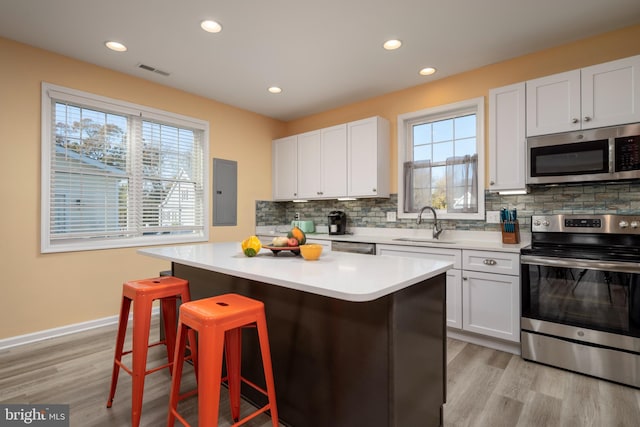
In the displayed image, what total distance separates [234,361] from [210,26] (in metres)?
2.43

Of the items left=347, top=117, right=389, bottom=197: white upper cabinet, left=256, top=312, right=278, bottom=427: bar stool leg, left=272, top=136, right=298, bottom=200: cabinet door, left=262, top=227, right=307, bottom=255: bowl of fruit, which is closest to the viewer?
left=256, top=312, right=278, bottom=427: bar stool leg

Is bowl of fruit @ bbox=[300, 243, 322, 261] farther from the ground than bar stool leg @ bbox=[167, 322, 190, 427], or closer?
farther from the ground

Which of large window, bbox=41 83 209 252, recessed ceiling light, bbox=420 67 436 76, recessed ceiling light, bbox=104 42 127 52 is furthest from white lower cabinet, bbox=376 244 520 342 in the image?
recessed ceiling light, bbox=104 42 127 52

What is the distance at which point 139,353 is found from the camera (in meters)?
1.67

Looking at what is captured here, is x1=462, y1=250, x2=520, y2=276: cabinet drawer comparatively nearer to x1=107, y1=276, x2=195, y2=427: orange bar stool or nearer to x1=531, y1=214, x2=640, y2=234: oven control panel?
x1=531, y1=214, x2=640, y2=234: oven control panel

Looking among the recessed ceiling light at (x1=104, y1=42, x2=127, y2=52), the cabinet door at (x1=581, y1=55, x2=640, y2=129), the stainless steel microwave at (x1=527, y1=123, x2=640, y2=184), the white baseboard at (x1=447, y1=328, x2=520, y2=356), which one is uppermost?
the recessed ceiling light at (x1=104, y1=42, x2=127, y2=52)

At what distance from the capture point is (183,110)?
3.91 metres

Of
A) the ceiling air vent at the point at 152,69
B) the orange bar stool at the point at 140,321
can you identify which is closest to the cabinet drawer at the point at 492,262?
the orange bar stool at the point at 140,321

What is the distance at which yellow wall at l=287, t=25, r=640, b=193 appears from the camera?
263cm

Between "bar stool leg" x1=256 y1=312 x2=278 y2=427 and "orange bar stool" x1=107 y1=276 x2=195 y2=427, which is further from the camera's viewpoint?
"orange bar stool" x1=107 y1=276 x2=195 y2=427

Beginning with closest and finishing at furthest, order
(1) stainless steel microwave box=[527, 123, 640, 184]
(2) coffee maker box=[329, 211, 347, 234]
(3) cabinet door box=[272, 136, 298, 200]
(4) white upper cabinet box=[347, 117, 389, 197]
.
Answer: (1) stainless steel microwave box=[527, 123, 640, 184], (4) white upper cabinet box=[347, 117, 389, 197], (2) coffee maker box=[329, 211, 347, 234], (3) cabinet door box=[272, 136, 298, 200]

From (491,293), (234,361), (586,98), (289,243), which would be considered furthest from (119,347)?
(586,98)

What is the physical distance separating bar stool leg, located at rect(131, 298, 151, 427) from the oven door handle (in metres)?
2.59

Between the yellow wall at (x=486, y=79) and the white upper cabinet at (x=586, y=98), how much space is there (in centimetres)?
33
